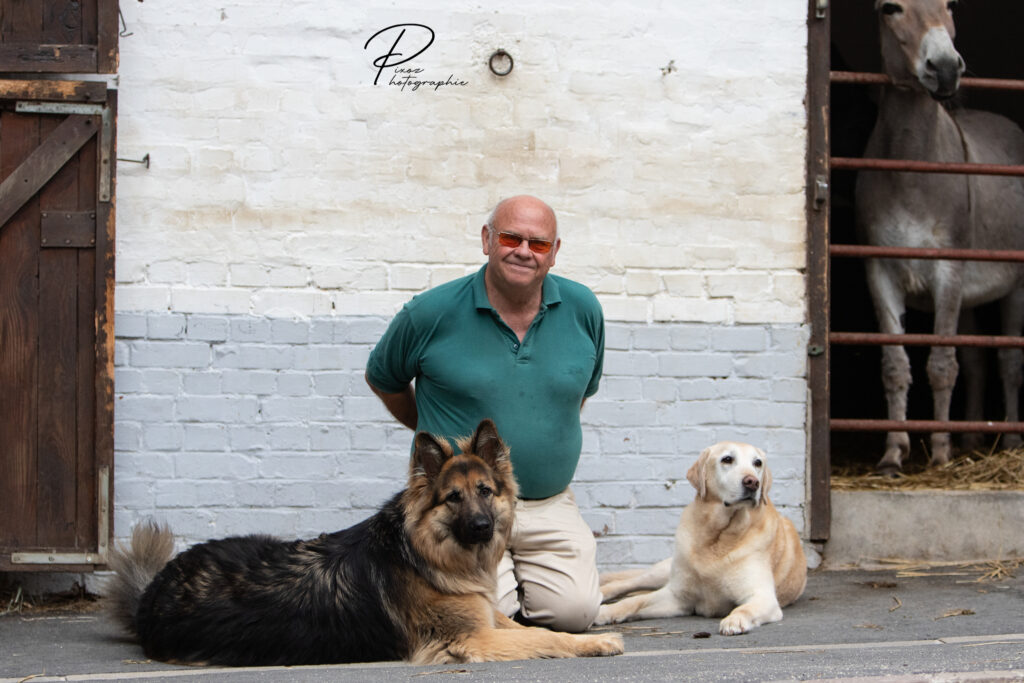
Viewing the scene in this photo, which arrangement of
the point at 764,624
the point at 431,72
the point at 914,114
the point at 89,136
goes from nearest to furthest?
the point at 764,624 < the point at 89,136 < the point at 431,72 < the point at 914,114

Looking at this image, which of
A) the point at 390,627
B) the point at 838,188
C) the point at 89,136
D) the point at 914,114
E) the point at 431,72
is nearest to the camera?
the point at 390,627

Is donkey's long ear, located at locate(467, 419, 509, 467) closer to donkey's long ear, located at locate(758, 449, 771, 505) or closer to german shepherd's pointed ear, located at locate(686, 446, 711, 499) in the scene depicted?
german shepherd's pointed ear, located at locate(686, 446, 711, 499)

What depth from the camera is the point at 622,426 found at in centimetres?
598

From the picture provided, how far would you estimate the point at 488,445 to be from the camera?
4.05 metres

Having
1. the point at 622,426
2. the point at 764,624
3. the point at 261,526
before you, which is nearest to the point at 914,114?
the point at 622,426

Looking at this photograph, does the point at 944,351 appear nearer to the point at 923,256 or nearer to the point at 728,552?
the point at 923,256

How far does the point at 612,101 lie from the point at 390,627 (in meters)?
3.13

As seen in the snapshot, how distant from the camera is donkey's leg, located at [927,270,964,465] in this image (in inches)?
269

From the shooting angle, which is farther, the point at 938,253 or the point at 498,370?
the point at 938,253

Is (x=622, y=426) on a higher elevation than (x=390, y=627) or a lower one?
higher

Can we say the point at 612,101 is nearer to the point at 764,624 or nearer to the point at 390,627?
the point at 764,624

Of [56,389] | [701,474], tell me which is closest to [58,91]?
[56,389]

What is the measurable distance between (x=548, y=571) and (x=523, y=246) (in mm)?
1336

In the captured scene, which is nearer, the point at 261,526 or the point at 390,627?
the point at 390,627
